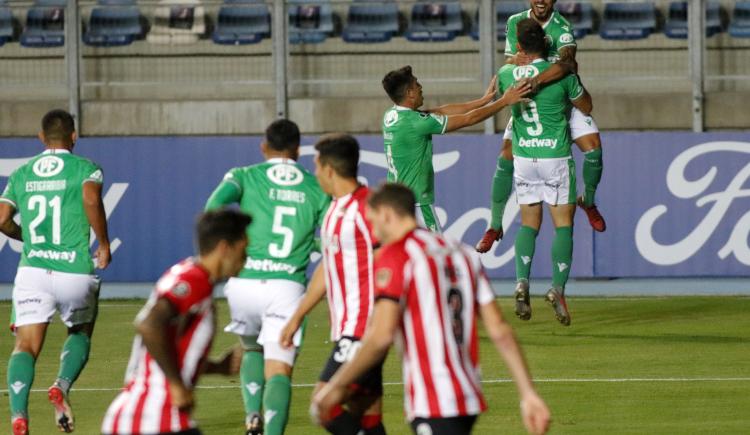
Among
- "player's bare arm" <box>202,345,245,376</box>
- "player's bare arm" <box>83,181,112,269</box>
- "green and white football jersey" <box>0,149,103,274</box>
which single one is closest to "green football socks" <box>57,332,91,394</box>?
"green and white football jersey" <box>0,149,103,274</box>

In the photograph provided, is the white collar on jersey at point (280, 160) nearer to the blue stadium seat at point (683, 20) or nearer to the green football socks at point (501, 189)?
the green football socks at point (501, 189)

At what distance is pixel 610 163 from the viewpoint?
710 inches

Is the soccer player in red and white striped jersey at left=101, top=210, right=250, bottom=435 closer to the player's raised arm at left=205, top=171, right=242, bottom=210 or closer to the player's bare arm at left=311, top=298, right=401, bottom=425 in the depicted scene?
the player's bare arm at left=311, top=298, right=401, bottom=425

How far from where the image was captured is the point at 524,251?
43.6 feet

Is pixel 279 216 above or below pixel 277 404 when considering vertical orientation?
above

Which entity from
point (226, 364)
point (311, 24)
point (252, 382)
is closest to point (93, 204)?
point (252, 382)

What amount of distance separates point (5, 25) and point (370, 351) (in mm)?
16947

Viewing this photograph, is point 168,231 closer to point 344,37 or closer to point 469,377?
point 344,37

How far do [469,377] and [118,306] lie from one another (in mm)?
11687

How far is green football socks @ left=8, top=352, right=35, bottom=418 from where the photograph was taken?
8.71 meters

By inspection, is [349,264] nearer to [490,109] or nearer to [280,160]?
[280,160]

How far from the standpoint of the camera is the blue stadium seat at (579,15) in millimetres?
20672

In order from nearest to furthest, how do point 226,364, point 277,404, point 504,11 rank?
point 226,364
point 277,404
point 504,11

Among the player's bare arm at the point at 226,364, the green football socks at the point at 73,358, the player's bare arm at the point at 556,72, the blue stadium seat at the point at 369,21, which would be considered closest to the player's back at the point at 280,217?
the green football socks at the point at 73,358
